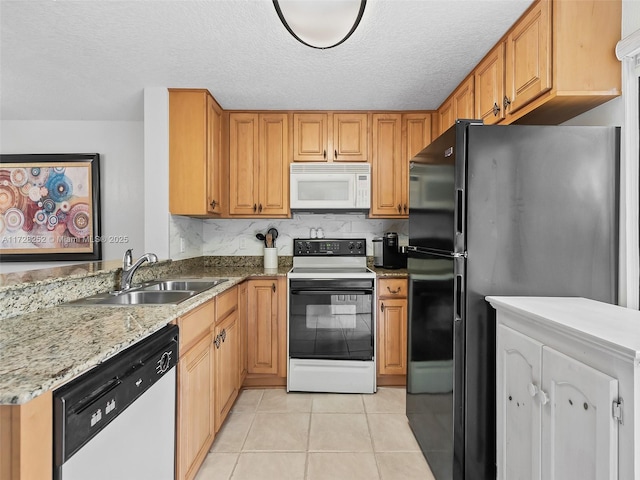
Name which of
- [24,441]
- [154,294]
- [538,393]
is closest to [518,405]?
[538,393]

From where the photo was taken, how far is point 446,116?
2.74 metres

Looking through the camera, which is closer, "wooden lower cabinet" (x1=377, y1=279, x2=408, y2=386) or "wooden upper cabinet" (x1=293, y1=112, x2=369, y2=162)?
"wooden lower cabinet" (x1=377, y1=279, x2=408, y2=386)

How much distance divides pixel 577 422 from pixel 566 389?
9 centimetres

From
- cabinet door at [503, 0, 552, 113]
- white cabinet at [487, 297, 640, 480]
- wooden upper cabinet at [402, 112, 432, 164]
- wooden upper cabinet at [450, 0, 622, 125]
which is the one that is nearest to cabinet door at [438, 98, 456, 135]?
wooden upper cabinet at [402, 112, 432, 164]

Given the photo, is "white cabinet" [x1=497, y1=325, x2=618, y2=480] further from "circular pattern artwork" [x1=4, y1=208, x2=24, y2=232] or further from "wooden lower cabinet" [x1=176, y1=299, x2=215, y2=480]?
"circular pattern artwork" [x1=4, y1=208, x2=24, y2=232]

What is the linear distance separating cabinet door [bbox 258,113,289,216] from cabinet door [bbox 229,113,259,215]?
0.05 meters

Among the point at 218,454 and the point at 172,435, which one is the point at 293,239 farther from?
the point at 172,435

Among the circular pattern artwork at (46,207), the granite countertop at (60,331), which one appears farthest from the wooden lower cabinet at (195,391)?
the circular pattern artwork at (46,207)

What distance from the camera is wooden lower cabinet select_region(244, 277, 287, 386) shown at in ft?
8.96

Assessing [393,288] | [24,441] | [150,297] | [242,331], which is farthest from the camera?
[393,288]

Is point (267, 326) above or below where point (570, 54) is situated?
below

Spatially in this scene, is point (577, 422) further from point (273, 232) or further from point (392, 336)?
point (273, 232)

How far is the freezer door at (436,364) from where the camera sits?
57.4 inches

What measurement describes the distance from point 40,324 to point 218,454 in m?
1.26
